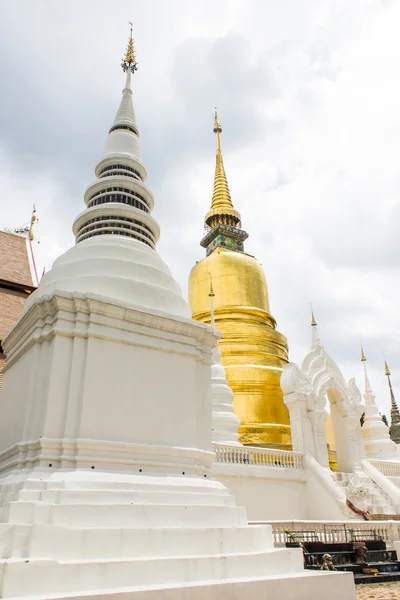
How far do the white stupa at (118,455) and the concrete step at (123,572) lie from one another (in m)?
0.01

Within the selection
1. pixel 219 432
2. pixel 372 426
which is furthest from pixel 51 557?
pixel 372 426

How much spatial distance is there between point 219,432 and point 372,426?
1052 centimetres

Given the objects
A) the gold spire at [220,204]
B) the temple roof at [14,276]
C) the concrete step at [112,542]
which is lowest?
the concrete step at [112,542]

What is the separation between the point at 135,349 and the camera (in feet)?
23.8

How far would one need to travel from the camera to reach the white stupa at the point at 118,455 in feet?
16.0

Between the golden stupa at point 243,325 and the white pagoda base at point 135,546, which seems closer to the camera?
the white pagoda base at point 135,546

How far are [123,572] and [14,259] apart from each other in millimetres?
11781

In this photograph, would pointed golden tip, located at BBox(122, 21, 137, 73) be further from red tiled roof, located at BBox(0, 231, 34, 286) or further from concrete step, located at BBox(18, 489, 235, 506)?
concrete step, located at BBox(18, 489, 235, 506)

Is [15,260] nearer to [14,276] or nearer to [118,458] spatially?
[14,276]

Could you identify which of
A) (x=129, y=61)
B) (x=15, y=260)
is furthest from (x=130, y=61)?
(x=15, y=260)

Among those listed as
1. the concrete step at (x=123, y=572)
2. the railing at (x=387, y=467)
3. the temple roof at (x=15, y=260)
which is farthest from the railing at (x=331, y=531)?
the temple roof at (x=15, y=260)

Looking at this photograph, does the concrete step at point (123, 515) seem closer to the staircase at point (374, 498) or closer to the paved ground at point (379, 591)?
the paved ground at point (379, 591)

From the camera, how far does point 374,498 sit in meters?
14.5

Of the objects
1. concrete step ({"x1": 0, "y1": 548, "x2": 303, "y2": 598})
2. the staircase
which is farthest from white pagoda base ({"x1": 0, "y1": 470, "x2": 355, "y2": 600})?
the staircase
